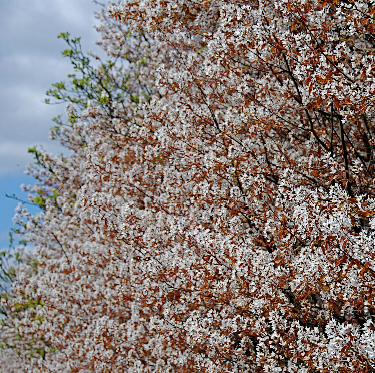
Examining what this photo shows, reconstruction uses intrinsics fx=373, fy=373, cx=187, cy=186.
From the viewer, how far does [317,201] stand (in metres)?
3.18

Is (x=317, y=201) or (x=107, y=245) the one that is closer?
(x=317, y=201)

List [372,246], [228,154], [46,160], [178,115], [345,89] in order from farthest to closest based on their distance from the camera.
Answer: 1. [46,160]
2. [178,115]
3. [228,154]
4. [345,89]
5. [372,246]

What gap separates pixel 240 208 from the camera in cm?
489

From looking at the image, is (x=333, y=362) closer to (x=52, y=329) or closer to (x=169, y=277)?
(x=169, y=277)

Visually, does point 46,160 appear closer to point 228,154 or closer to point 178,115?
point 178,115

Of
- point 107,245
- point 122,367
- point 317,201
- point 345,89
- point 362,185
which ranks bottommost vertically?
point 122,367

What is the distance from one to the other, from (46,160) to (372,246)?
42.5 ft

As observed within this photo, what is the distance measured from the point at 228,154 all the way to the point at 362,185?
163cm

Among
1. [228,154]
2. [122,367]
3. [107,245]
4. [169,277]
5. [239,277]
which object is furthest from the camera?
[107,245]

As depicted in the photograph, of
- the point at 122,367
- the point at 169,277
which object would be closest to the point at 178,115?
the point at 169,277

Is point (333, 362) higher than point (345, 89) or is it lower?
lower

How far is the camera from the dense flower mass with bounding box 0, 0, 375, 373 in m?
3.30

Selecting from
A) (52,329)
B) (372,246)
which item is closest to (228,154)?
(372,246)

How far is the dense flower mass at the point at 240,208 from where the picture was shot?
10.8 feet
